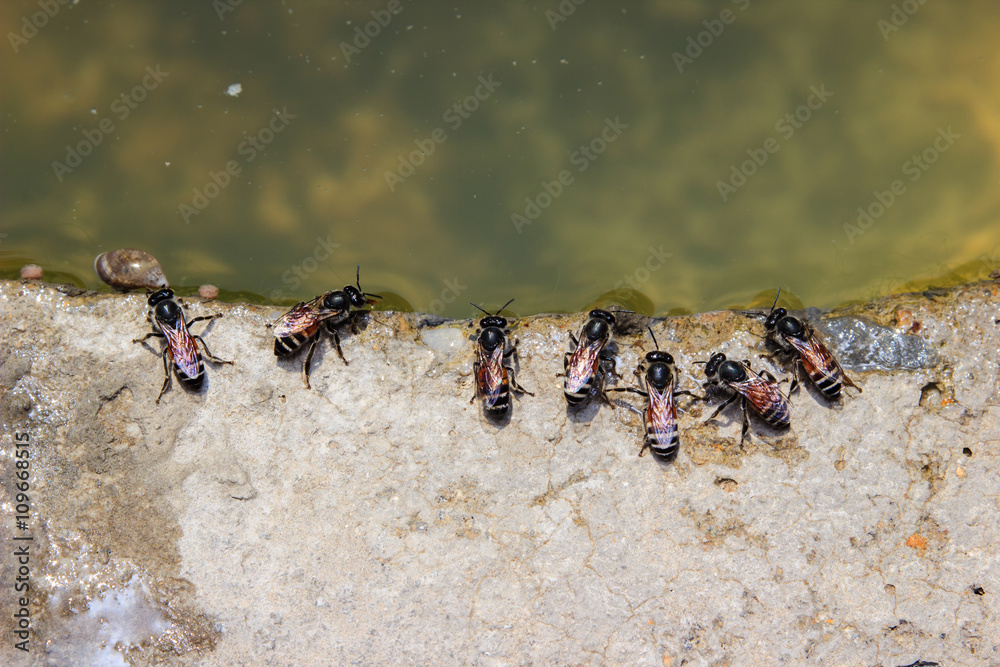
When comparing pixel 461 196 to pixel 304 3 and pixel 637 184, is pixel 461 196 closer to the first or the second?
pixel 637 184

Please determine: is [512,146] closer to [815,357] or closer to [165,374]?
[815,357]

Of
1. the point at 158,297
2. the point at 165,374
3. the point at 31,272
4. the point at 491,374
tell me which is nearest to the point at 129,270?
the point at 158,297

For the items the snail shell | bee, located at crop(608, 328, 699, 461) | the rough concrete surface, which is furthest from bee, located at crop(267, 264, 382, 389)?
bee, located at crop(608, 328, 699, 461)

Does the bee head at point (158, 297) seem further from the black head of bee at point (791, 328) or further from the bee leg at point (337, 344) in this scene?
the black head of bee at point (791, 328)

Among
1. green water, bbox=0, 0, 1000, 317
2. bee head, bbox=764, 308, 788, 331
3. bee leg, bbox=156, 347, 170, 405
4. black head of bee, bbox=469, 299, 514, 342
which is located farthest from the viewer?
green water, bbox=0, 0, 1000, 317

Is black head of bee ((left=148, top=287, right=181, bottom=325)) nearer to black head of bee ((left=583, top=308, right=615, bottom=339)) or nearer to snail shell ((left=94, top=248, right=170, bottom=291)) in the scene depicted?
snail shell ((left=94, top=248, right=170, bottom=291))

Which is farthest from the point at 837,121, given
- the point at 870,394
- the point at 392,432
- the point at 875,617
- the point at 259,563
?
the point at 259,563
